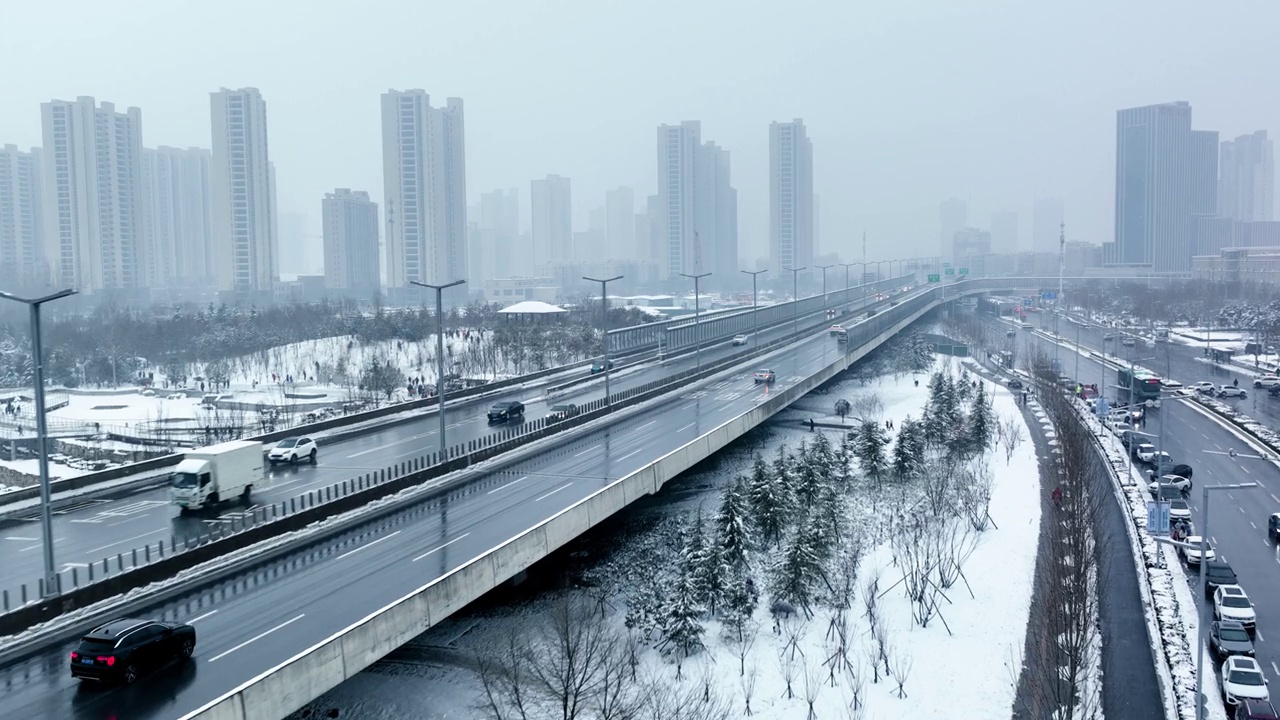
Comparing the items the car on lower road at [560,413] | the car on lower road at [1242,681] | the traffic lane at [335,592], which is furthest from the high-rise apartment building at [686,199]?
the car on lower road at [1242,681]

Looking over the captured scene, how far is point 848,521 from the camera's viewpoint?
27891mm

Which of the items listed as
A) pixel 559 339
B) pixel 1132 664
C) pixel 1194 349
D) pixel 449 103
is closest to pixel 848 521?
pixel 1132 664

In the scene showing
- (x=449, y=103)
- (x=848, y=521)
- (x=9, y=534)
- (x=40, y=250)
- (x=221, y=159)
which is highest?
(x=449, y=103)

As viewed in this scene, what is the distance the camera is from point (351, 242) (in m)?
133

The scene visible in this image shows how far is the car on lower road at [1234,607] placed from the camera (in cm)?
1925

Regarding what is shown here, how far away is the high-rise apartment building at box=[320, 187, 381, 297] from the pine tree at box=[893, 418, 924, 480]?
104283 millimetres

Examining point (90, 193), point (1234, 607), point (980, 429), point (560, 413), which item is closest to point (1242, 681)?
point (1234, 607)

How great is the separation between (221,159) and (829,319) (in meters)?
67.4

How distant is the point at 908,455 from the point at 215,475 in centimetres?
2252

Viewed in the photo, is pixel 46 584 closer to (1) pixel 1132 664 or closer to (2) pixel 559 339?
(1) pixel 1132 664

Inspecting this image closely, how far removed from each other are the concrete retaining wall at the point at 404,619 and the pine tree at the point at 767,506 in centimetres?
338

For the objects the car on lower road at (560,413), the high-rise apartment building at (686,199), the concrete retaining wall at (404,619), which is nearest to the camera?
the concrete retaining wall at (404,619)

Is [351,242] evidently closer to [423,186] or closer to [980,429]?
[423,186]

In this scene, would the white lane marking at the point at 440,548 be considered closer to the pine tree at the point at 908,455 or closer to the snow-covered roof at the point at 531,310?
the pine tree at the point at 908,455
